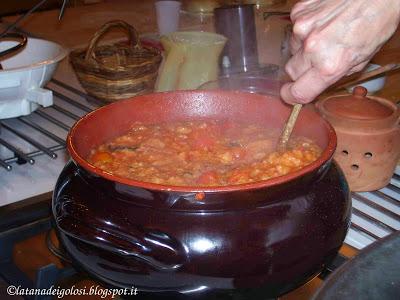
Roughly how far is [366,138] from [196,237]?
528 mm

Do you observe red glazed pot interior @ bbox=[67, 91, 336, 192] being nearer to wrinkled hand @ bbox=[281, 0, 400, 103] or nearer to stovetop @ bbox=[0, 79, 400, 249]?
wrinkled hand @ bbox=[281, 0, 400, 103]

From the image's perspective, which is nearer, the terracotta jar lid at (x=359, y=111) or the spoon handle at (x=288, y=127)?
the spoon handle at (x=288, y=127)

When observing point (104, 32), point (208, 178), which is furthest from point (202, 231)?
point (104, 32)

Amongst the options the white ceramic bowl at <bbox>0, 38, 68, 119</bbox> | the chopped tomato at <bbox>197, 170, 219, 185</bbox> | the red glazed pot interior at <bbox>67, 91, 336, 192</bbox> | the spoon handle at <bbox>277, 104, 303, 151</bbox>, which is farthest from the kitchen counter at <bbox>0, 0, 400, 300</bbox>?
the chopped tomato at <bbox>197, 170, 219, 185</bbox>

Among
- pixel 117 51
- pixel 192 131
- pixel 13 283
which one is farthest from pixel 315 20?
pixel 117 51

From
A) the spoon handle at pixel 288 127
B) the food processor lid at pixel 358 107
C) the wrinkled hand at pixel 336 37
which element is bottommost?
the food processor lid at pixel 358 107

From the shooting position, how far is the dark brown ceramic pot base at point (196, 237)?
0.65m

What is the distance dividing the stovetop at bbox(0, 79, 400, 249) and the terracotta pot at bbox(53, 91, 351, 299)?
29 cm

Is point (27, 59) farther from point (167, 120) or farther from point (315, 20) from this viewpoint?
point (315, 20)

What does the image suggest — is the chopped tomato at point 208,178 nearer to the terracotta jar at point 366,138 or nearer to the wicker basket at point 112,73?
the terracotta jar at point 366,138

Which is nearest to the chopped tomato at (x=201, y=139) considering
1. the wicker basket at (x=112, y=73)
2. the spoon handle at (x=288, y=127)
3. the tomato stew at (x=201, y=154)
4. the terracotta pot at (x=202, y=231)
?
the tomato stew at (x=201, y=154)

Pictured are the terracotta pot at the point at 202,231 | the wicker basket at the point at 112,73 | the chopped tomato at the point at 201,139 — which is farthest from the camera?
the wicker basket at the point at 112,73

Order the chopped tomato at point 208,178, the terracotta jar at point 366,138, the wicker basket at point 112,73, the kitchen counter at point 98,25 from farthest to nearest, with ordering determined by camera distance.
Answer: the kitchen counter at point 98,25
the wicker basket at point 112,73
the terracotta jar at point 366,138
the chopped tomato at point 208,178

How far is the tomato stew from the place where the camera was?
0.80 metres
